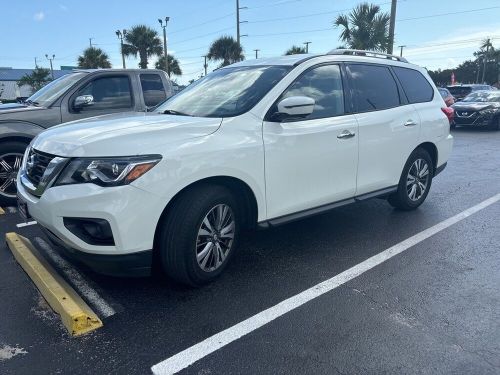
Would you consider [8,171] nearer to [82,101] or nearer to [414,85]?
[82,101]

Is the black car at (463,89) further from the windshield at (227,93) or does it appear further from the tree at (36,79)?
the tree at (36,79)

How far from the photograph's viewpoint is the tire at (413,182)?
520 centimetres

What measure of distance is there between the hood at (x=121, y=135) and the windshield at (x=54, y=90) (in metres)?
3.00

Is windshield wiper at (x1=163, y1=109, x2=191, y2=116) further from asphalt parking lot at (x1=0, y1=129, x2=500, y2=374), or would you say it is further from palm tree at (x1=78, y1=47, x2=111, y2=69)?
palm tree at (x1=78, y1=47, x2=111, y2=69)

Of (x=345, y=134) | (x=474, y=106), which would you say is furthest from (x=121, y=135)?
(x=474, y=106)

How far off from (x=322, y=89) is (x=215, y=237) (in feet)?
6.00

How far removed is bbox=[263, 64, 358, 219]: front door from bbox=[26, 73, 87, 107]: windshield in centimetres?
396

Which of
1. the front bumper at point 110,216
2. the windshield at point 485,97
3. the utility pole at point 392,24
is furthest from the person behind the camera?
the utility pole at point 392,24

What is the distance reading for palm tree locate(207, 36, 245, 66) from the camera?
3650cm

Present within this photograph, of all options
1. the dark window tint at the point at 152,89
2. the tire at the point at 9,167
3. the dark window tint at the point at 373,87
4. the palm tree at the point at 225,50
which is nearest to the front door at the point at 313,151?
the dark window tint at the point at 373,87

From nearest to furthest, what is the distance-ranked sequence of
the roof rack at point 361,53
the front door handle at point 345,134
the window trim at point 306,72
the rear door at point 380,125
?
1. the window trim at point 306,72
2. the front door handle at point 345,134
3. the rear door at point 380,125
4. the roof rack at point 361,53

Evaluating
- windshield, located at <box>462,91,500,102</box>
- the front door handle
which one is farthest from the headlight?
windshield, located at <box>462,91,500,102</box>

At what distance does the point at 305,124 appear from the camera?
3854mm

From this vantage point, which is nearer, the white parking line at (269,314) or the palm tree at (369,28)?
the white parking line at (269,314)
